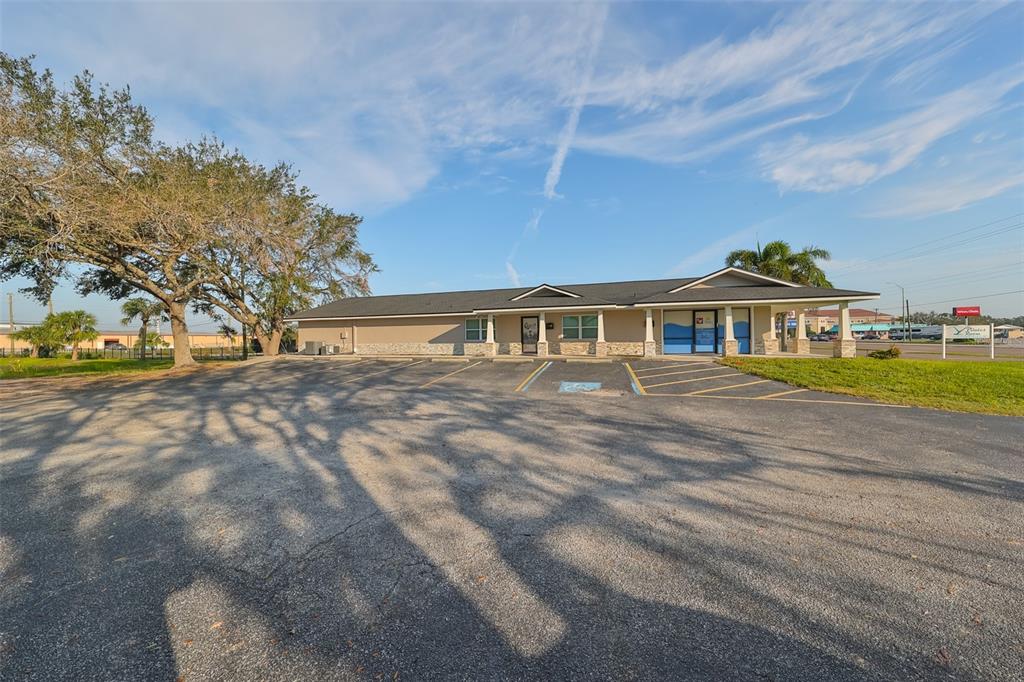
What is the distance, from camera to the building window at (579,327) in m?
23.7

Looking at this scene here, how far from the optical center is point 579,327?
78.4ft

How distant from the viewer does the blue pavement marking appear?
40.4 feet

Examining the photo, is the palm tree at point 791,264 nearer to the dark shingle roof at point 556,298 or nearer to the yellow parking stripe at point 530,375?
the dark shingle roof at point 556,298

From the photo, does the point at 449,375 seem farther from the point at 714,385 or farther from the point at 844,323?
the point at 844,323

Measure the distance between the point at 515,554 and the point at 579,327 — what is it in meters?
21.0

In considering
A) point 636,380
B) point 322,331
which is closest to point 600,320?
point 636,380

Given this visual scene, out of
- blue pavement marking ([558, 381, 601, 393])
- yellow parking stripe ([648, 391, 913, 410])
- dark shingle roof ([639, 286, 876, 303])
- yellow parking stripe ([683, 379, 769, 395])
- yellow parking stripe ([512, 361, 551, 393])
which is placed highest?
dark shingle roof ([639, 286, 876, 303])

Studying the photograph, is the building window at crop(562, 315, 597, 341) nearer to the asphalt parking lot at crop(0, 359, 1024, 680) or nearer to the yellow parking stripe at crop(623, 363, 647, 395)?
the yellow parking stripe at crop(623, 363, 647, 395)

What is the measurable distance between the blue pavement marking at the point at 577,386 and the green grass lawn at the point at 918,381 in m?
5.64

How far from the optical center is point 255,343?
31.8 meters

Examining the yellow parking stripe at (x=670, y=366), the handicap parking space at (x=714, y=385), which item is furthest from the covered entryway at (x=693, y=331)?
the handicap parking space at (x=714, y=385)

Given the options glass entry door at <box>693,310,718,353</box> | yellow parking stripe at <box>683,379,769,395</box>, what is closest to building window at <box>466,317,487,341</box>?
glass entry door at <box>693,310,718,353</box>

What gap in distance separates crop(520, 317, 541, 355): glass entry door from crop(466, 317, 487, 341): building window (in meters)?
2.29

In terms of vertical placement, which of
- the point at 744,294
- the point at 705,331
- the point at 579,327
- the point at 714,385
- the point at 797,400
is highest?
the point at 744,294
